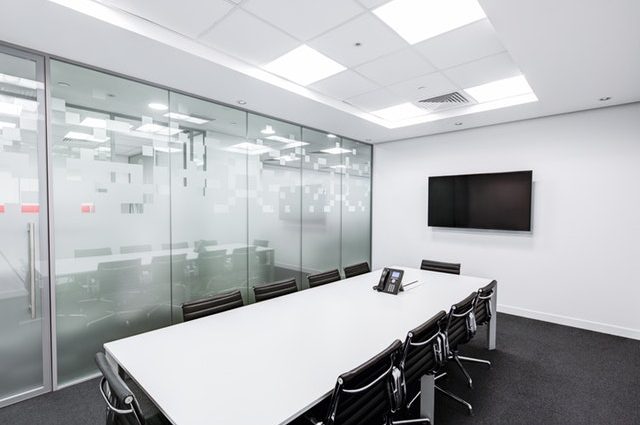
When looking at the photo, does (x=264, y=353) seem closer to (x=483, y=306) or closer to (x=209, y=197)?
(x=483, y=306)

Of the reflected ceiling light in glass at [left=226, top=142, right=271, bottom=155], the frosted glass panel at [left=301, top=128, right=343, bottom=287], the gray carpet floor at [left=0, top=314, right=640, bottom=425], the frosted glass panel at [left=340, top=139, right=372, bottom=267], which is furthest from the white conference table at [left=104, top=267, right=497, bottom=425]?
the frosted glass panel at [left=340, top=139, right=372, bottom=267]

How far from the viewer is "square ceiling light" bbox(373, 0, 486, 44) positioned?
229cm

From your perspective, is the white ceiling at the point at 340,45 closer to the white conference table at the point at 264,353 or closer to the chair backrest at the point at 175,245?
the chair backrest at the point at 175,245

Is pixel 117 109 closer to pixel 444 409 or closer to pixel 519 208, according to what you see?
pixel 444 409

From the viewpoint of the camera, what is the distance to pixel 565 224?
4305 millimetres

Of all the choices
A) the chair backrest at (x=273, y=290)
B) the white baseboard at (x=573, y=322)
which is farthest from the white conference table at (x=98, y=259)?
the white baseboard at (x=573, y=322)

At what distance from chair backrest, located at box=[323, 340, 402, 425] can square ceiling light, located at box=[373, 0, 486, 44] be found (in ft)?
7.70

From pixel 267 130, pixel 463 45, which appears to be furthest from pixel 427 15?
pixel 267 130

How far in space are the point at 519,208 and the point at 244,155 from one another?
4.02m

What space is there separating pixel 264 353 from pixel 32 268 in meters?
2.32

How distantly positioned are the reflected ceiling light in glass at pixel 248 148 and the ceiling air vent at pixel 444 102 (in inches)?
88.9

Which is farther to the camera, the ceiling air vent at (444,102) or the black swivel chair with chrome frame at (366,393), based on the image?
the ceiling air vent at (444,102)

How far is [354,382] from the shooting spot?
4.87ft

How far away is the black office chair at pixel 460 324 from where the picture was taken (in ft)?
7.95
